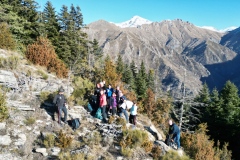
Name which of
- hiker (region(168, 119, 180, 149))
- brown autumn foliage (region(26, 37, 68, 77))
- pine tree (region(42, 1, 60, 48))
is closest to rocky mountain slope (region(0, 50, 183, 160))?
hiker (region(168, 119, 180, 149))

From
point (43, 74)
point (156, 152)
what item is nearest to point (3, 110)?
point (43, 74)

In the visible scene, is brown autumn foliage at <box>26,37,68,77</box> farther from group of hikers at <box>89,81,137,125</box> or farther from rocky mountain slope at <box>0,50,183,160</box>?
group of hikers at <box>89,81,137,125</box>

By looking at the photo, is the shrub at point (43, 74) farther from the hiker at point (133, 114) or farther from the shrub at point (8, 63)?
the hiker at point (133, 114)

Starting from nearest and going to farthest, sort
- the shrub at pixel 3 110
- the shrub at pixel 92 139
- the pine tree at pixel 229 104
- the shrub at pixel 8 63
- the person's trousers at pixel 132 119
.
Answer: the shrub at pixel 3 110 → the shrub at pixel 92 139 → the shrub at pixel 8 63 → the person's trousers at pixel 132 119 → the pine tree at pixel 229 104

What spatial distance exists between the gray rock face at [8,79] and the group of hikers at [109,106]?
6.99 feet

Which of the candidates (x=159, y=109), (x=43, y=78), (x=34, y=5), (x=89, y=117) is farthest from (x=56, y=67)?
(x=159, y=109)

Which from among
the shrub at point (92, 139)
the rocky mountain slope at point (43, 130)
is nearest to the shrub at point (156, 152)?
the rocky mountain slope at point (43, 130)

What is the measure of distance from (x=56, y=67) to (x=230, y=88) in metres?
31.7

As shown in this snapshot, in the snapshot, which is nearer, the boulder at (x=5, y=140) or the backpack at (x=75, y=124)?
the boulder at (x=5, y=140)

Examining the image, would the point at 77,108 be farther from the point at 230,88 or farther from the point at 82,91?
the point at 230,88

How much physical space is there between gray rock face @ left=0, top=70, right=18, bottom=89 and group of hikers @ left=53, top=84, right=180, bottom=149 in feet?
6.99

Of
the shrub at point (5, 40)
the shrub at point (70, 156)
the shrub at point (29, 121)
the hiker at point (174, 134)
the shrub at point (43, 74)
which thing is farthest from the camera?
the shrub at point (5, 40)

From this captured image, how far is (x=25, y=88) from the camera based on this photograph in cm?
1173

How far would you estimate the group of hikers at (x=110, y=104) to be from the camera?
11.4 metres
